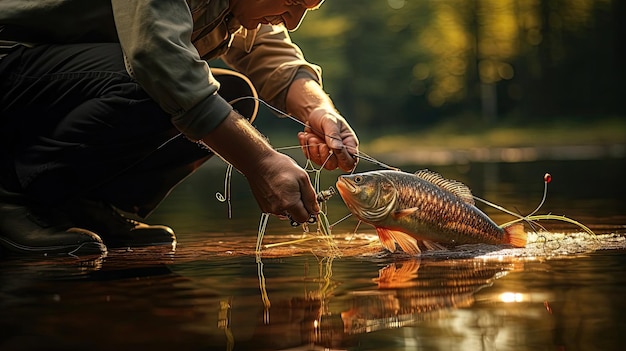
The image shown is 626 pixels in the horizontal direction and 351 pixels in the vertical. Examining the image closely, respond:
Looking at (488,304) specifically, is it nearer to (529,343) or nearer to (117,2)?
(529,343)

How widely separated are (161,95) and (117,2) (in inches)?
10.1

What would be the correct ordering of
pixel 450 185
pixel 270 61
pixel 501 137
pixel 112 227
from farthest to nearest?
pixel 501 137 → pixel 270 61 → pixel 112 227 → pixel 450 185

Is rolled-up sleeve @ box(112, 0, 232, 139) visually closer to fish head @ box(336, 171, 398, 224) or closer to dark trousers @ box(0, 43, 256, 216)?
dark trousers @ box(0, 43, 256, 216)

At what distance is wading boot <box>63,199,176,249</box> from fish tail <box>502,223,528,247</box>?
1.06 meters

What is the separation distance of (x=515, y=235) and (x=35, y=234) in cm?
140

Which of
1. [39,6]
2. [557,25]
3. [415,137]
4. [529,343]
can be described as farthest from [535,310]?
[557,25]

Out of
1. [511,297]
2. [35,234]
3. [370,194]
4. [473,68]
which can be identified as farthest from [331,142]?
[473,68]

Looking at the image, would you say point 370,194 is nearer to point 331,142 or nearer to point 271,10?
point 331,142

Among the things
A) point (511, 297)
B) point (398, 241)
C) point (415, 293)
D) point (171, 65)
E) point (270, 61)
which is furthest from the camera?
point (270, 61)

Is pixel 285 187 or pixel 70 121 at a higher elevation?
pixel 70 121

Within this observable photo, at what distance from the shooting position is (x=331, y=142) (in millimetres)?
3104

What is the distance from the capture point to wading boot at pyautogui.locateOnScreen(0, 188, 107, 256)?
3062 millimetres

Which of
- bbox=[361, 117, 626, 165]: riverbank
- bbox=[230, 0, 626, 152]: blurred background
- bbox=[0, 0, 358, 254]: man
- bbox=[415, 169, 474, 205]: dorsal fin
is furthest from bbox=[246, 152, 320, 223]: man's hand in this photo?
bbox=[230, 0, 626, 152]: blurred background

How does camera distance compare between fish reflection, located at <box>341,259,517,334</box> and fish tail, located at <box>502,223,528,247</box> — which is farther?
fish tail, located at <box>502,223,528,247</box>
